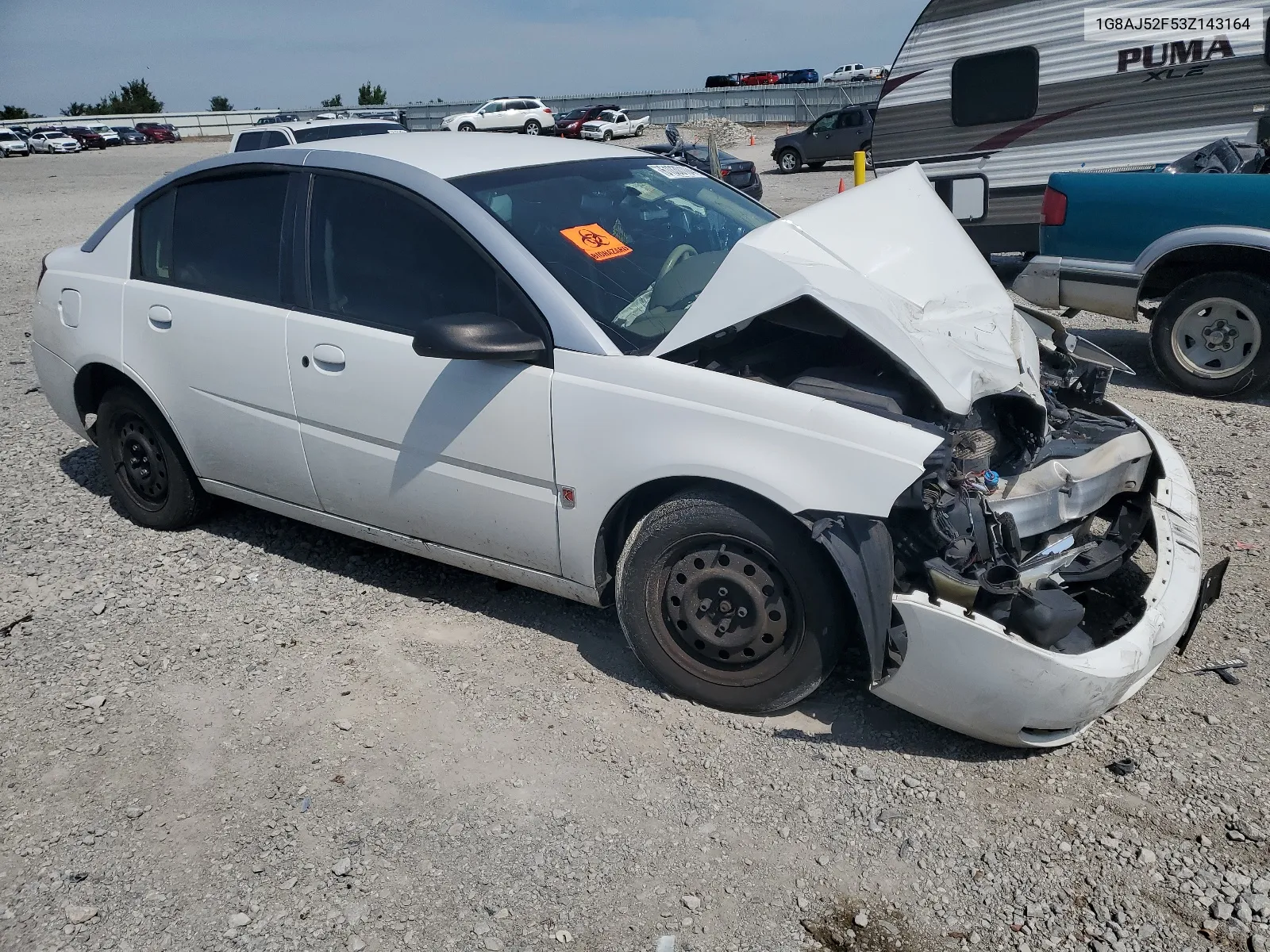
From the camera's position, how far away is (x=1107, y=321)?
864 centimetres

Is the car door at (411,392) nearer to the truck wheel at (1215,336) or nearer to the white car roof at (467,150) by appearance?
the white car roof at (467,150)

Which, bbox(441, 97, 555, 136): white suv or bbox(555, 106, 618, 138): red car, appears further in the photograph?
bbox(441, 97, 555, 136): white suv

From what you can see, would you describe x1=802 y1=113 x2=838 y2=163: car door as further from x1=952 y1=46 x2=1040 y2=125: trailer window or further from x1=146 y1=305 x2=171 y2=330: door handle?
x1=146 y1=305 x2=171 y2=330: door handle

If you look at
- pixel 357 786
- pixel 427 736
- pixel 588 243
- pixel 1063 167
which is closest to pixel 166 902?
pixel 357 786

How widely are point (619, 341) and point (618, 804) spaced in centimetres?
143

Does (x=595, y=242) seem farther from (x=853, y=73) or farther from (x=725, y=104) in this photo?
(x=853, y=73)

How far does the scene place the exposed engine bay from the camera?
2.96 m

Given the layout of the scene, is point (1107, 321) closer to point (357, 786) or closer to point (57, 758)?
point (357, 786)

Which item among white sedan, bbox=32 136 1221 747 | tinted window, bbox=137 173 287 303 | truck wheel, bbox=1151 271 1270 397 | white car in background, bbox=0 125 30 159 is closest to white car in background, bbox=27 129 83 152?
white car in background, bbox=0 125 30 159

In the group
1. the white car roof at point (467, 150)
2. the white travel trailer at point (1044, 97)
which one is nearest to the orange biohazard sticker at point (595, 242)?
the white car roof at point (467, 150)

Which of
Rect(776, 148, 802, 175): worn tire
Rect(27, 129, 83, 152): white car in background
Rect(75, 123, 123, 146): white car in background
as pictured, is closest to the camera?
Rect(776, 148, 802, 175): worn tire

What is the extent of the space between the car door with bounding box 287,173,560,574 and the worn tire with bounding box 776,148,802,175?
78.0 ft

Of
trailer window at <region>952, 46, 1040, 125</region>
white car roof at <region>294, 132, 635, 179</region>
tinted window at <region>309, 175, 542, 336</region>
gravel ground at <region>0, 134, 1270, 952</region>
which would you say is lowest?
gravel ground at <region>0, 134, 1270, 952</region>

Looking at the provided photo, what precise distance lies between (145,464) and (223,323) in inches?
42.8
